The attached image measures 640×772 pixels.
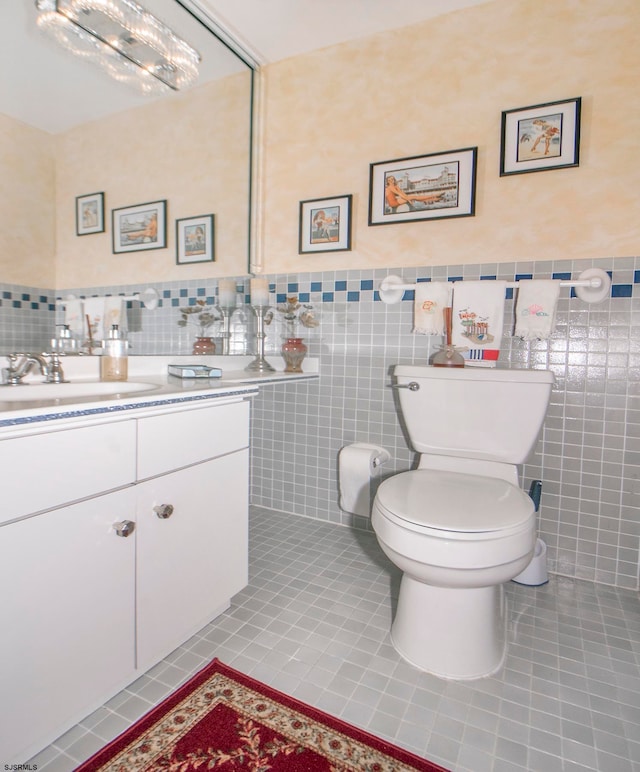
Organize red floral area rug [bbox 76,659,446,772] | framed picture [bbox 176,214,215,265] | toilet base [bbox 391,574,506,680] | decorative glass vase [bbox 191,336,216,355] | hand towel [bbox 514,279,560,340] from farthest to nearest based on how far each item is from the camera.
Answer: decorative glass vase [bbox 191,336,216,355] → framed picture [bbox 176,214,215,265] → hand towel [bbox 514,279,560,340] → toilet base [bbox 391,574,506,680] → red floral area rug [bbox 76,659,446,772]

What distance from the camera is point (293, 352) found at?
205 centimetres

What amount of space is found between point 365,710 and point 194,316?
4.91ft

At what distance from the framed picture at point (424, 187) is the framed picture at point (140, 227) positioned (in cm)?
90

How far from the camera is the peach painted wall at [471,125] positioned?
157 cm

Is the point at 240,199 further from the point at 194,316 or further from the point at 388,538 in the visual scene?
the point at 388,538

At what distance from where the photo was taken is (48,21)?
3.99ft

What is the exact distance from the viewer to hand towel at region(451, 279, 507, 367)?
1.71 metres

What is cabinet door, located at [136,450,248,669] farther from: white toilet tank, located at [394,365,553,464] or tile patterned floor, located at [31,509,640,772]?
white toilet tank, located at [394,365,553,464]

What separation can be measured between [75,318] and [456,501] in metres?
1.19

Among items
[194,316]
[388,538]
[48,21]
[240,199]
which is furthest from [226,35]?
[388,538]

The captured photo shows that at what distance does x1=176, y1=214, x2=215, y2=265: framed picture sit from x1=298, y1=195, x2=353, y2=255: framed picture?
1.45 feet

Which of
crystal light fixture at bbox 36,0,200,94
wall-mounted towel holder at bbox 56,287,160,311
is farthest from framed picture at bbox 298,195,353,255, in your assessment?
wall-mounted towel holder at bbox 56,287,160,311

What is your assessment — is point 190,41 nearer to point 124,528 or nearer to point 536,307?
point 536,307

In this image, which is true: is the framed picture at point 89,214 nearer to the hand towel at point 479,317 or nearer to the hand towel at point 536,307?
the hand towel at point 479,317
